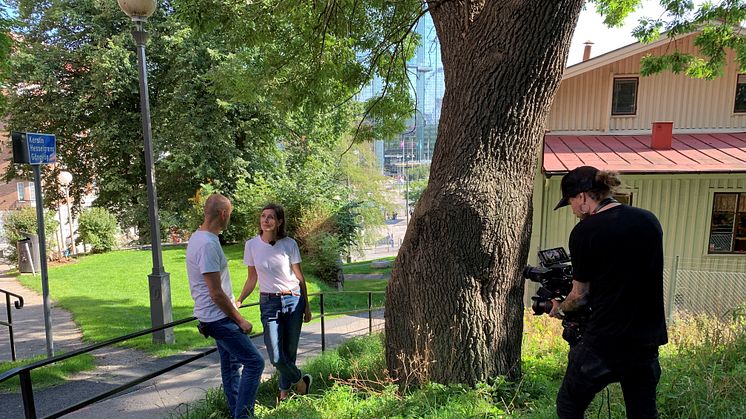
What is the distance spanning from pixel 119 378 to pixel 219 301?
10.4 ft

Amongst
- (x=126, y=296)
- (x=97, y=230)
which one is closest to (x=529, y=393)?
(x=126, y=296)

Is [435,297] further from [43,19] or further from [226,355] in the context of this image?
[43,19]

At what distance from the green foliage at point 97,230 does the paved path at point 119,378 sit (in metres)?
7.35

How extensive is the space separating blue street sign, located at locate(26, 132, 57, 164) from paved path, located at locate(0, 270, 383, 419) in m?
2.63

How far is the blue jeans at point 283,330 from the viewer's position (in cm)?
374

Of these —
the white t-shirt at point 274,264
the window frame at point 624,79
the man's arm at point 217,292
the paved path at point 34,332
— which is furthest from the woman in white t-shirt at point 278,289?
the window frame at point 624,79

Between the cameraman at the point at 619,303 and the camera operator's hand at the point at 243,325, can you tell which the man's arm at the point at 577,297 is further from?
the camera operator's hand at the point at 243,325

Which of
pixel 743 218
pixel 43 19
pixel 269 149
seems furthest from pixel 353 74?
pixel 43 19

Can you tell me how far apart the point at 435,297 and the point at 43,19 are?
807 inches

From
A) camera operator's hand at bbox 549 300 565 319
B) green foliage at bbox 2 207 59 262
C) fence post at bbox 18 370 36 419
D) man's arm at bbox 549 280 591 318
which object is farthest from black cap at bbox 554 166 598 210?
green foliage at bbox 2 207 59 262

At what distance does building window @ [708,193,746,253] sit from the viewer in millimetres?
10251

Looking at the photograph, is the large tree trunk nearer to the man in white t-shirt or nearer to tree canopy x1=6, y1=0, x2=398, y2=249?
the man in white t-shirt

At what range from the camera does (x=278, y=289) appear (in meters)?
3.72

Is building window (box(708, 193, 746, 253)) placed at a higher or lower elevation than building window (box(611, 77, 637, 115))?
lower
